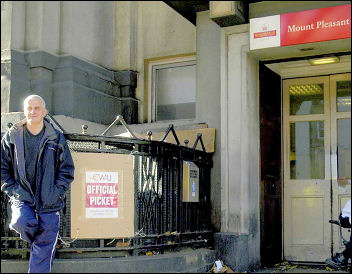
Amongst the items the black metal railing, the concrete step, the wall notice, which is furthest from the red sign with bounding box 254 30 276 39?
the concrete step

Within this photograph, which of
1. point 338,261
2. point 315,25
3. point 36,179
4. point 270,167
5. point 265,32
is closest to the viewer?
point 36,179

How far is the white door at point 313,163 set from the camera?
927cm

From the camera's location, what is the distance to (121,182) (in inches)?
281

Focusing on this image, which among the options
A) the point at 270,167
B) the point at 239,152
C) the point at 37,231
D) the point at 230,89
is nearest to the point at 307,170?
the point at 270,167

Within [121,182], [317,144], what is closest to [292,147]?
[317,144]

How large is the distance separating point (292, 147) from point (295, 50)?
1.99 m

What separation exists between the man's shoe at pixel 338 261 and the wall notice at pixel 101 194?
342 cm

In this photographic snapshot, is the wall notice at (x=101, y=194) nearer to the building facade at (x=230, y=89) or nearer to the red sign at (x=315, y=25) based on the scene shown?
the building facade at (x=230, y=89)

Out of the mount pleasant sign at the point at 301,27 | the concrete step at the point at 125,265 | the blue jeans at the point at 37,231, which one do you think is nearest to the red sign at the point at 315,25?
the mount pleasant sign at the point at 301,27

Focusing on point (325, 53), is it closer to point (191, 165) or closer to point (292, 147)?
Answer: point (292, 147)

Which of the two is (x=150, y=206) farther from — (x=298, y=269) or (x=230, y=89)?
(x=298, y=269)

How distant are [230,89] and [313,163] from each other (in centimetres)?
209

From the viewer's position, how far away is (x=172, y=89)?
35.9ft

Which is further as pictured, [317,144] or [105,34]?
[105,34]
